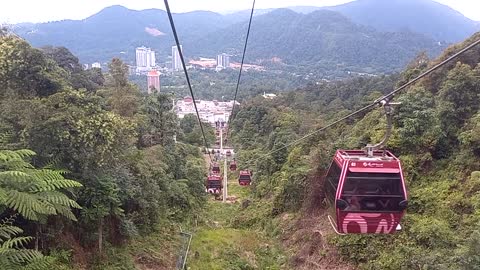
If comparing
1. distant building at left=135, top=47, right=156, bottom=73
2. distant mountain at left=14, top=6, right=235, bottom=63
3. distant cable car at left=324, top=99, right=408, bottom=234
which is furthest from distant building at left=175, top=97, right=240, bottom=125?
distant cable car at left=324, top=99, right=408, bottom=234

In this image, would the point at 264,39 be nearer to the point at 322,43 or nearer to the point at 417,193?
the point at 322,43

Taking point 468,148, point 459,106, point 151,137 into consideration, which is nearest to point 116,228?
point 151,137

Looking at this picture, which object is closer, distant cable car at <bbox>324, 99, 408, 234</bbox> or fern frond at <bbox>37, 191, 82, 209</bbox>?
fern frond at <bbox>37, 191, 82, 209</bbox>

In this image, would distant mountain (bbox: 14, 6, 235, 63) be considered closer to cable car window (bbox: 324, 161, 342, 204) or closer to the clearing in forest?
the clearing in forest

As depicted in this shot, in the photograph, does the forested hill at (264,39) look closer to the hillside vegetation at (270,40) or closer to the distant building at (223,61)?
the hillside vegetation at (270,40)

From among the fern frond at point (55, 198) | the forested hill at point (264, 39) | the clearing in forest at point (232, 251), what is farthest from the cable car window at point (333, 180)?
the forested hill at point (264, 39)

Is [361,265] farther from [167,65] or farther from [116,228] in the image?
[167,65]

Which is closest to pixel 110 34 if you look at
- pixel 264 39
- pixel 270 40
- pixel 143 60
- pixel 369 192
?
pixel 143 60
